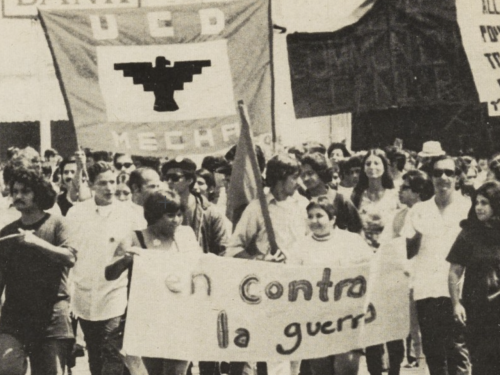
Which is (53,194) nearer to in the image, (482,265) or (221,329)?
(221,329)

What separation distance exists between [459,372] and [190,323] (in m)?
2.28

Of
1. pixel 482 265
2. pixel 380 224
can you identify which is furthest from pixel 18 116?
pixel 482 265

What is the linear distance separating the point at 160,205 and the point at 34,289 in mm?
962

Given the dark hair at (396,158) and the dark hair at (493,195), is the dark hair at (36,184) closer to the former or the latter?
the dark hair at (493,195)

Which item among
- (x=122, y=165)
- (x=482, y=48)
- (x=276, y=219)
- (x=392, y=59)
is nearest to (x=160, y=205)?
(x=276, y=219)

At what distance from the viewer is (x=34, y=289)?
7828mm

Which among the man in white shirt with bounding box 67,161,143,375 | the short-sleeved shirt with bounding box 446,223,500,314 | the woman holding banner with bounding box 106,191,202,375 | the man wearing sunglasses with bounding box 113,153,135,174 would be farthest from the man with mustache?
the man wearing sunglasses with bounding box 113,153,135,174

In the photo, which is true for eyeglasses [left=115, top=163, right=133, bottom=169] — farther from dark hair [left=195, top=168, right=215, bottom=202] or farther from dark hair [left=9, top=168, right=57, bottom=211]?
dark hair [left=9, top=168, right=57, bottom=211]

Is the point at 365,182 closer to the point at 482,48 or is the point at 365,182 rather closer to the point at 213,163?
the point at 482,48

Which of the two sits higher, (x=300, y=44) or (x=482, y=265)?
(x=300, y=44)

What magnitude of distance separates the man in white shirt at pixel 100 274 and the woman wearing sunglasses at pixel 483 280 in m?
2.50

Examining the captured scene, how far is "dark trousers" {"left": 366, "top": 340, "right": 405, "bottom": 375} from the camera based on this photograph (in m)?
9.48

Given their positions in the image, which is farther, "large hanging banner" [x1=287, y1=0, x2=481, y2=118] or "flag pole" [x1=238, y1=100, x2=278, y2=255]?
"large hanging banner" [x1=287, y1=0, x2=481, y2=118]

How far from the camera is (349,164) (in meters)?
11.4
